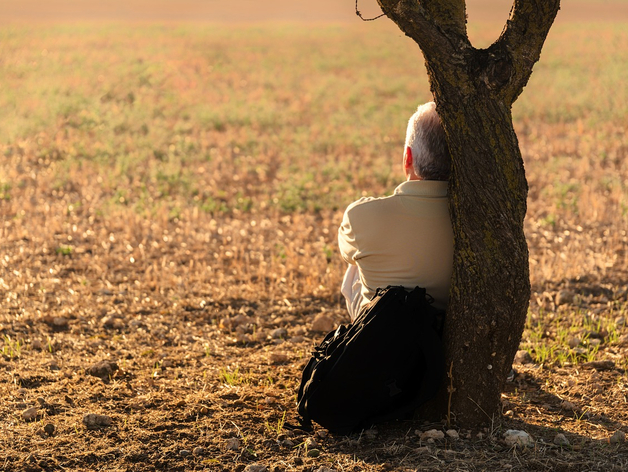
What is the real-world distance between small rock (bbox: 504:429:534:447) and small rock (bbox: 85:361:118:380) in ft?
8.61

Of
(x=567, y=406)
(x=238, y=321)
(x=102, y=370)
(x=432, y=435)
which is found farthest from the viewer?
(x=238, y=321)

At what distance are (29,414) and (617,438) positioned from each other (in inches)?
125

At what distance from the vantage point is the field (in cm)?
386

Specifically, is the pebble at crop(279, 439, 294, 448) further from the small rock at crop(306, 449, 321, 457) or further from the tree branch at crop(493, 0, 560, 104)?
the tree branch at crop(493, 0, 560, 104)

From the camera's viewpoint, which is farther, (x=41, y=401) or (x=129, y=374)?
(x=129, y=374)

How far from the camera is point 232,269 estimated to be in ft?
24.3

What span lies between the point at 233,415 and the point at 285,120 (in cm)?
1165

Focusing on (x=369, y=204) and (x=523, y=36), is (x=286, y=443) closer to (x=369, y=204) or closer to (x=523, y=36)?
(x=369, y=204)

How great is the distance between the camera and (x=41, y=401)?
14.2ft

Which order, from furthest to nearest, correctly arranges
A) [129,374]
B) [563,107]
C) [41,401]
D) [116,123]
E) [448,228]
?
[563,107] → [116,123] → [129,374] → [41,401] → [448,228]

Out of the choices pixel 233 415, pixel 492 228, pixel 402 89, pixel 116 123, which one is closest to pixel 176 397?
pixel 233 415

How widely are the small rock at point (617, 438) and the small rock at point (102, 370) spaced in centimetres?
310

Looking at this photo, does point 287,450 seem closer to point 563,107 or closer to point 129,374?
point 129,374

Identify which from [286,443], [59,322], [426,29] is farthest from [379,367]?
[59,322]
